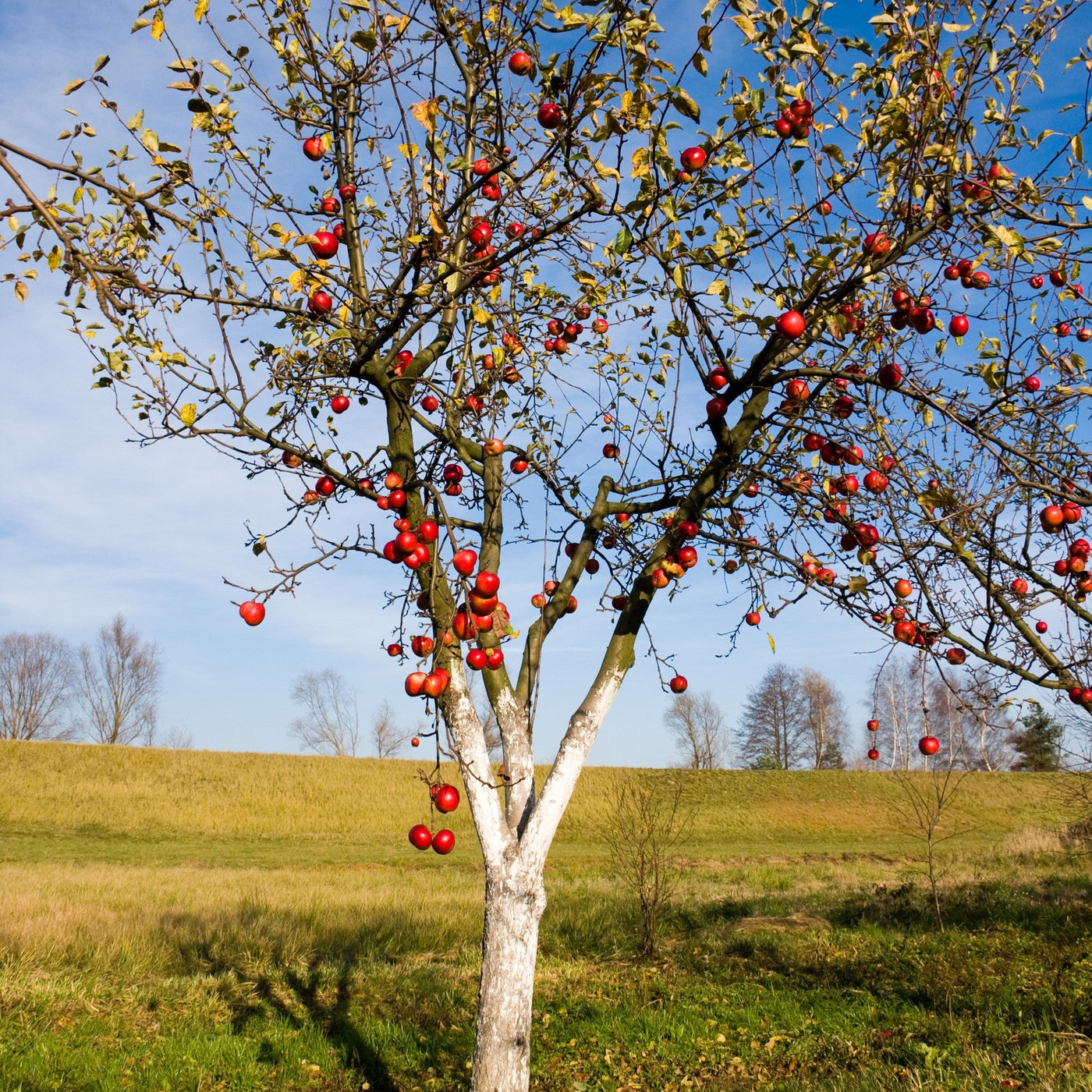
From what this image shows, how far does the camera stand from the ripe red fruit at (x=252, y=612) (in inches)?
115

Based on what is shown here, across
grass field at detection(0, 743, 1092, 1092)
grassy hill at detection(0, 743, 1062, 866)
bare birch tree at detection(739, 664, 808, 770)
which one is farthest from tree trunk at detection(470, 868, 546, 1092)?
bare birch tree at detection(739, 664, 808, 770)

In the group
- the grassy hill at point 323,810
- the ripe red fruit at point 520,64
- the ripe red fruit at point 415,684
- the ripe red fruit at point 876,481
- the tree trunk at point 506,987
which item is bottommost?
the grassy hill at point 323,810

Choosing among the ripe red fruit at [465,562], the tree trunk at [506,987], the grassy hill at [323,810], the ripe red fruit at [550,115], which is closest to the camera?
the ripe red fruit at [465,562]

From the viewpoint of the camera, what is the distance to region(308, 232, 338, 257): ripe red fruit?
311cm

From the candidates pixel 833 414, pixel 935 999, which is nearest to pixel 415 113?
pixel 833 414

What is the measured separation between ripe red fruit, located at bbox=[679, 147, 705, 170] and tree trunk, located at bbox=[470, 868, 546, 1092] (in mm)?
2920

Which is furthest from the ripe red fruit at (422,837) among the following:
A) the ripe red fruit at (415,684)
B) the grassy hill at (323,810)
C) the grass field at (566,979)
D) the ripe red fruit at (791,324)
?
the grassy hill at (323,810)

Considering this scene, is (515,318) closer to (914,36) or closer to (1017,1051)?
(914,36)

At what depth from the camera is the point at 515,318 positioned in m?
4.62

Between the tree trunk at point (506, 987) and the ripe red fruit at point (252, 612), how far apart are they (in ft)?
4.93

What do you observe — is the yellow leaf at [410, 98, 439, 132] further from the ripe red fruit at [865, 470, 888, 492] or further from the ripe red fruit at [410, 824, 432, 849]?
the ripe red fruit at [410, 824, 432, 849]

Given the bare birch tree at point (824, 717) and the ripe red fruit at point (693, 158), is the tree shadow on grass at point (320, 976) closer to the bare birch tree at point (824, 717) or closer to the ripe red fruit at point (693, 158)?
the ripe red fruit at point (693, 158)

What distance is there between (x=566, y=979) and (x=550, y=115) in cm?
761

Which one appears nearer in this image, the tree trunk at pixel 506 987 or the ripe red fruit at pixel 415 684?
the ripe red fruit at pixel 415 684
